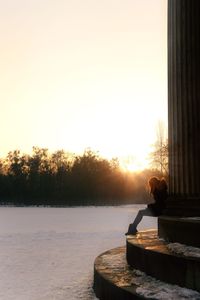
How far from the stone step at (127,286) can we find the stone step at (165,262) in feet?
0.29

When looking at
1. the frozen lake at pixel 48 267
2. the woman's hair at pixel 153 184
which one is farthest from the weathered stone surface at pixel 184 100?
the frozen lake at pixel 48 267

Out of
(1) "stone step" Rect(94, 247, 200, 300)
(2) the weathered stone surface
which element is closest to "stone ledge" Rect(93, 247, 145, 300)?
(1) "stone step" Rect(94, 247, 200, 300)

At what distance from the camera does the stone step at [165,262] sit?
567 cm

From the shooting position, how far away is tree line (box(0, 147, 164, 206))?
334 feet

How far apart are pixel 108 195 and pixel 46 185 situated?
14125mm

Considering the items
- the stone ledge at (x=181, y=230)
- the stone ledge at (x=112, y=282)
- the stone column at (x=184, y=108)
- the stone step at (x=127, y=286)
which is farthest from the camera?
the stone column at (x=184, y=108)

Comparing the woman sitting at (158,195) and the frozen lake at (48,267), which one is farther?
the woman sitting at (158,195)

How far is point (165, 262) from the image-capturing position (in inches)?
243

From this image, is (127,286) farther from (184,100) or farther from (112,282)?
(184,100)

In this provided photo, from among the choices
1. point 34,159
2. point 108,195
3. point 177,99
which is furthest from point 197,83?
point 34,159

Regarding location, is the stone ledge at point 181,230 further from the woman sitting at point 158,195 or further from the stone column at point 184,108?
Answer: the woman sitting at point 158,195

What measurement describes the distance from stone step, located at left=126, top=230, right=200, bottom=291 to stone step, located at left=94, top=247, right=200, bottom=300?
0.29ft

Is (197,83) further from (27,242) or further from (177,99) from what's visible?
(27,242)

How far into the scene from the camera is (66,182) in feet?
342
